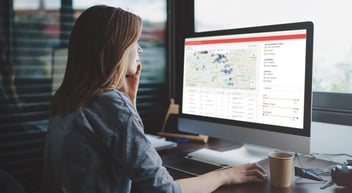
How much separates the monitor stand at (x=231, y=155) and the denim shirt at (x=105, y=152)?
427 millimetres

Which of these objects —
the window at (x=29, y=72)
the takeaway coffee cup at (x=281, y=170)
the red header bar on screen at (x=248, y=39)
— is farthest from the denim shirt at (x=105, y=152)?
the window at (x=29, y=72)

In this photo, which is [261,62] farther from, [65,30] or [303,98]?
[65,30]

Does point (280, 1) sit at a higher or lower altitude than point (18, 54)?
higher

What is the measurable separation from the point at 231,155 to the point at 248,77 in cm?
34

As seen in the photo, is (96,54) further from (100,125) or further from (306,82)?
(306,82)

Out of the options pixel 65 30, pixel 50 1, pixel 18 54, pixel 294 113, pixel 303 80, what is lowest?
pixel 294 113

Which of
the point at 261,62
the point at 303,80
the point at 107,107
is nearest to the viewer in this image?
the point at 107,107

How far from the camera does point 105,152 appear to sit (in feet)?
3.24

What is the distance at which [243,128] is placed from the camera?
1389 mm

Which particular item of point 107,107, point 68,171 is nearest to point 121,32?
point 107,107

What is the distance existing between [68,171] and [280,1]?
1.18 metres

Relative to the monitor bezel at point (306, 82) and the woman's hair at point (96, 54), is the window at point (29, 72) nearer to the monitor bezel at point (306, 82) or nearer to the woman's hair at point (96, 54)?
the woman's hair at point (96, 54)

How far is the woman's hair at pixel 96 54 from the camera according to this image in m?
1.02

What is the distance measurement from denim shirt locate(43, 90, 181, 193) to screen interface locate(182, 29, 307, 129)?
1.60 ft
